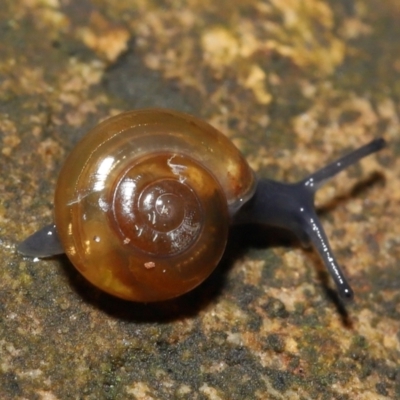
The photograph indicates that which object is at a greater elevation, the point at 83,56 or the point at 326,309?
the point at 83,56

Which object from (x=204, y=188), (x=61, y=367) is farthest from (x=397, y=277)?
(x=61, y=367)

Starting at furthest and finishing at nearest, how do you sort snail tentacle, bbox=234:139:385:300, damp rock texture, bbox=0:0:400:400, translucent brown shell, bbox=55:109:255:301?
snail tentacle, bbox=234:139:385:300 < damp rock texture, bbox=0:0:400:400 < translucent brown shell, bbox=55:109:255:301

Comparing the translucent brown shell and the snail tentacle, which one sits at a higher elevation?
the translucent brown shell

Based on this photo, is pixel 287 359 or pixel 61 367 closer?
pixel 61 367

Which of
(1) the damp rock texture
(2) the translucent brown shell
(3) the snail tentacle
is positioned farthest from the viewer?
(3) the snail tentacle

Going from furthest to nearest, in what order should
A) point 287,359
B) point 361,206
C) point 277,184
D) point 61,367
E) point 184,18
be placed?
point 184,18 → point 361,206 → point 277,184 → point 287,359 → point 61,367

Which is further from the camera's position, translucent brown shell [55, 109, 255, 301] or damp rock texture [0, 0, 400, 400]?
damp rock texture [0, 0, 400, 400]

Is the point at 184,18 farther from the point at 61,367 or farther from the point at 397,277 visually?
the point at 61,367

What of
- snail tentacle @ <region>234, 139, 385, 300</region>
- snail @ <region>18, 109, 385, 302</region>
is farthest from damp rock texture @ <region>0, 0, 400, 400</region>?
snail @ <region>18, 109, 385, 302</region>

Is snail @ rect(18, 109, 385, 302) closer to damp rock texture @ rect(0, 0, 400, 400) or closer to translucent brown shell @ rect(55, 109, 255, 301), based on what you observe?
translucent brown shell @ rect(55, 109, 255, 301)
